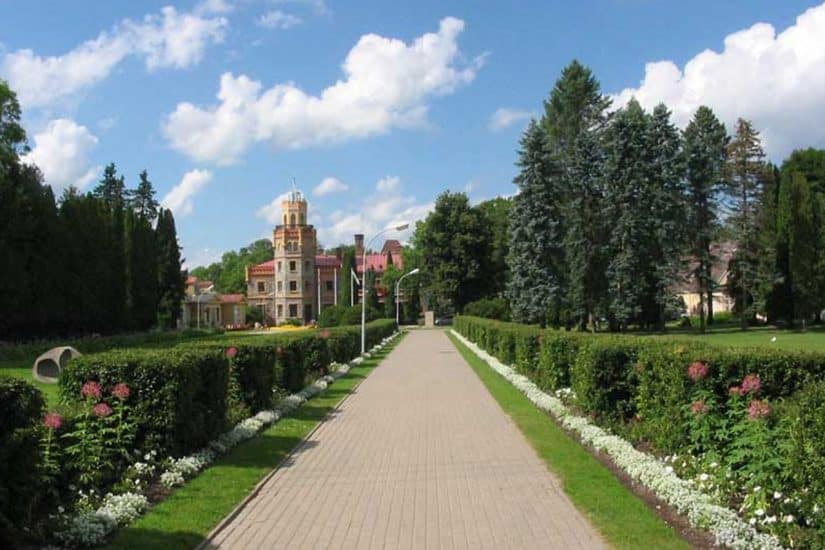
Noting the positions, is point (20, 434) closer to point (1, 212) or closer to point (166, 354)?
point (166, 354)

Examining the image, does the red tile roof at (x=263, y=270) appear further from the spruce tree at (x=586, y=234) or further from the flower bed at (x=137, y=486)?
the flower bed at (x=137, y=486)

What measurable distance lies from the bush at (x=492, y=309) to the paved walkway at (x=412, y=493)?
50137mm

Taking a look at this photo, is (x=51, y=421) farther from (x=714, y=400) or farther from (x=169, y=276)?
(x=169, y=276)

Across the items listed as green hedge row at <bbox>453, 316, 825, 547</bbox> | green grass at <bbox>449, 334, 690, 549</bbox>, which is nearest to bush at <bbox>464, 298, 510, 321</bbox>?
green grass at <bbox>449, 334, 690, 549</bbox>

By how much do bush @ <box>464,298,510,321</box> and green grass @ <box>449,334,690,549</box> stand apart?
5063cm

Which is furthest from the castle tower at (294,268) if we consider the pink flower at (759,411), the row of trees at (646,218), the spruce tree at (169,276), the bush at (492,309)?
the pink flower at (759,411)

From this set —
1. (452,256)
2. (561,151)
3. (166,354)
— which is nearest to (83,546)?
(166,354)

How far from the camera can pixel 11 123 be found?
4678 centimetres

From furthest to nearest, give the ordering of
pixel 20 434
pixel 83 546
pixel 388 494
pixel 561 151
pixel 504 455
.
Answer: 1. pixel 561 151
2. pixel 504 455
3. pixel 388 494
4. pixel 83 546
5. pixel 20 434

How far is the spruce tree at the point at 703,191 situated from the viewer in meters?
55.3

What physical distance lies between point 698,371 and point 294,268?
92.5 m

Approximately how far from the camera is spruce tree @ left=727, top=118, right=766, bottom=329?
2281 inches

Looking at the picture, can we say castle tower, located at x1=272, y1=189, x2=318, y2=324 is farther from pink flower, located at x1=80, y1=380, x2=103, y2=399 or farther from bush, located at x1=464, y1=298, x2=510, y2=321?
pink flower, located at x1=80, y1=380, x2=103, y2=399

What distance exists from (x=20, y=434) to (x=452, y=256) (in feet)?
234
